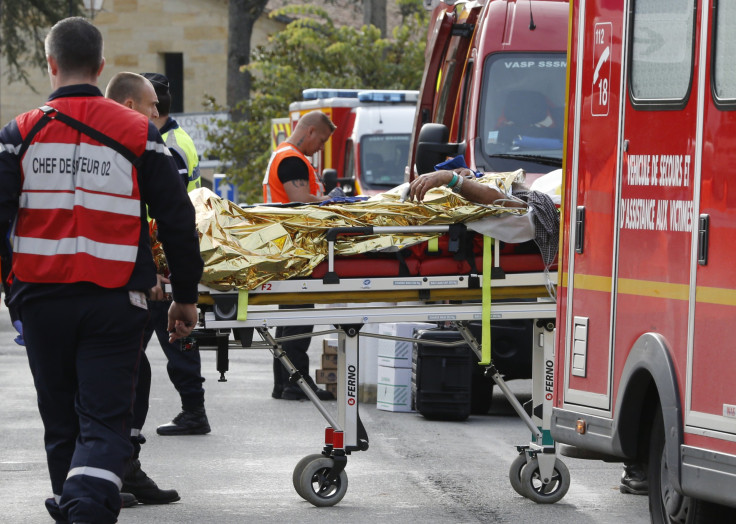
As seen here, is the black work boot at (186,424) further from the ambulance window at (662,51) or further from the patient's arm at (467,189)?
the ambulance window at (662,51)

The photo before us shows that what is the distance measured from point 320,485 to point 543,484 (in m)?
1.09

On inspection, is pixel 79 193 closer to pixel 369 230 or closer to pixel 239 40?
pixel 369 230

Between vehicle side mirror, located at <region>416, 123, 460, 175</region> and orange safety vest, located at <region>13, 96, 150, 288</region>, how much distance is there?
4.68 m

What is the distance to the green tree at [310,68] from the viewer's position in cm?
3017

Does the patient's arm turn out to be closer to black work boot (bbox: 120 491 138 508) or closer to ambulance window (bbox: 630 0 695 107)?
ambulance window (bbox: 630 0 695 107)

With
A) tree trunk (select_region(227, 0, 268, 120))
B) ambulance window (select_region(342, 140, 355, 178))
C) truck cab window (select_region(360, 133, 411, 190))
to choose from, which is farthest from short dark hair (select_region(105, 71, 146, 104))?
tree trunk (select_region(227, 0, 268, 120))

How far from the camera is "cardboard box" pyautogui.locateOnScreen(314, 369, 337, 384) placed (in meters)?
11.6

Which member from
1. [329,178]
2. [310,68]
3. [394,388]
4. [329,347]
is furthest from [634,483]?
[310,68]

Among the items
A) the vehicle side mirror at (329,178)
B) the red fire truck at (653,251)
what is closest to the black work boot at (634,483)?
the red fire truck at (653,251)

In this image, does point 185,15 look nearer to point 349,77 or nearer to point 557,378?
point 349,77

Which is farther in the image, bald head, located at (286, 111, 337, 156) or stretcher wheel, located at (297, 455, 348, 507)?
bald head, located at (286, 111, 337, 156)

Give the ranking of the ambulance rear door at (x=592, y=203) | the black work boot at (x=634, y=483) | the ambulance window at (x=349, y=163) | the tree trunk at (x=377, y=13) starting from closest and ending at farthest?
the ambulance rear door at (x=592, y=203) → the black work boot at (x=634, y=483) → the ambulance window at (x=349, y=163) → the tree trunk at (x=377, y=13)

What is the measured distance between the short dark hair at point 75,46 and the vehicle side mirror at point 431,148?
4618mm

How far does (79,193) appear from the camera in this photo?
5.34 m
